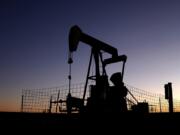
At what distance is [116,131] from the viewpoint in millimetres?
7957

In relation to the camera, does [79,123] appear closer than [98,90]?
Yes

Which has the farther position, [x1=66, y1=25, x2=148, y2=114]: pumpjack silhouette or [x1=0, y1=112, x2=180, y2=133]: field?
[x1=66, y1=25, x2=148, y2=114]: pumpjack silhouette

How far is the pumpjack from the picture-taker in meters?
9.53

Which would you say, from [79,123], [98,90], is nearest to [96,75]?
[98,90]

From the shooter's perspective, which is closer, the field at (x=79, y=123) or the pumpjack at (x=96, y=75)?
the field at (x=79, y=123)

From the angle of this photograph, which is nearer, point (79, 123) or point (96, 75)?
point (79, 123)

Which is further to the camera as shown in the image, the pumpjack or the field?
the pumpjack

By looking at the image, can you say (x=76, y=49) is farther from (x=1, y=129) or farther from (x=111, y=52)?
(x=1, y=129)

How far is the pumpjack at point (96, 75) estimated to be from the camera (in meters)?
9.53

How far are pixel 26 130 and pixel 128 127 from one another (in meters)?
3.26

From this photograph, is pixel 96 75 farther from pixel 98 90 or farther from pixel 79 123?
pixel 79 123

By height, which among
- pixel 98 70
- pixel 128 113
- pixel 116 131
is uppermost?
pixel 98 70

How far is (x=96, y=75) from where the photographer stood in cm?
1041

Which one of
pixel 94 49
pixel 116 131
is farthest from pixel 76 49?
pixel 116 131
